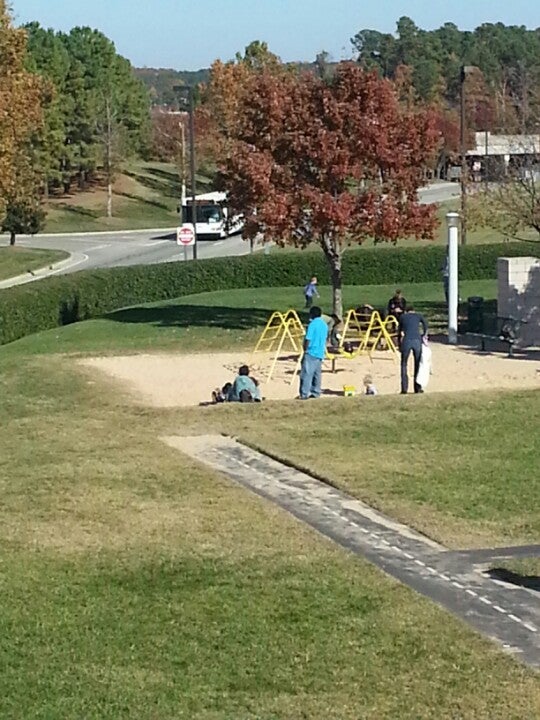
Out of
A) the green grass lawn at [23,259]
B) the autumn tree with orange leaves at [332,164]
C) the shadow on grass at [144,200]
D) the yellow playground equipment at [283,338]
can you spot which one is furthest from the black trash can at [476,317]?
the shadow on grass at [144,200]

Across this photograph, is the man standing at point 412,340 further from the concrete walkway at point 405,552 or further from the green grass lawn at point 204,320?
the green grass lawn at point 204,320

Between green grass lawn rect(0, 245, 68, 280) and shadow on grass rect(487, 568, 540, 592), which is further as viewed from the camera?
green grass lawn rect(0, 245, 68, 280)

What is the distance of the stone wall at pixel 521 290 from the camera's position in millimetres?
29031

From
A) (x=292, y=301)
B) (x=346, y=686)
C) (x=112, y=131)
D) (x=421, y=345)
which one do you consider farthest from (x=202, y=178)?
(x=346, y=686)

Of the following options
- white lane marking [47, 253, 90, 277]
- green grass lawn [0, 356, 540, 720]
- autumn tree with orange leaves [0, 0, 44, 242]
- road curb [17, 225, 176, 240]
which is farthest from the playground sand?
road curb [17, 225, 176, 240]

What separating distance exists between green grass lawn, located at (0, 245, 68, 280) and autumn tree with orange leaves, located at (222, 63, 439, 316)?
845 inches

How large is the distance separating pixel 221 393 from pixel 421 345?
3.30 metres

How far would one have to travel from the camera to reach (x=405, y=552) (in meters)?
12.6

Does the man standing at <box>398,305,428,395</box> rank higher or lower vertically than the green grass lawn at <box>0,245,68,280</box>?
lower

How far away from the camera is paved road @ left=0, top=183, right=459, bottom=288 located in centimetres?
5506

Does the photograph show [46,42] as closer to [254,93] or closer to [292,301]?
[292,301]

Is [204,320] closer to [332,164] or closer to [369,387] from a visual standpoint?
[332,164]

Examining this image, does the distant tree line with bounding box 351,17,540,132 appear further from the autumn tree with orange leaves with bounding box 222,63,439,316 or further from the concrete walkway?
the concrete walkway

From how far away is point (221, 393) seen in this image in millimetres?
21750
